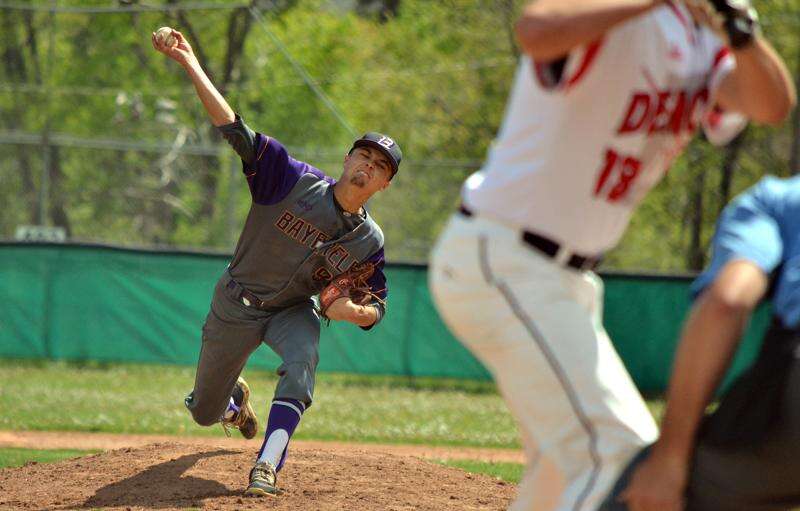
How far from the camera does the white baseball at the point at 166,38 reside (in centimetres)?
554

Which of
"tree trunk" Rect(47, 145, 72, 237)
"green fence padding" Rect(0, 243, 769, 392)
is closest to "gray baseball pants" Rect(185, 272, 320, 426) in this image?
"green fence padding" Rect(0, 243, 769, 392)

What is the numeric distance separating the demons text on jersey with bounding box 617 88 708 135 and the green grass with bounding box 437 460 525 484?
4618 millimetres

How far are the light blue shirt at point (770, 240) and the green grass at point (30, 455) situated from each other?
→ 18.7 ft

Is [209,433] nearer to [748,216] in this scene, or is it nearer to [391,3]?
[748,216]

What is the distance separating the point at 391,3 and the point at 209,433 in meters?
17.3

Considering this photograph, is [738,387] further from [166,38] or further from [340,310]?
[166,38]

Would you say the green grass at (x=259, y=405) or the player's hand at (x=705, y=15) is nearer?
the player's hand at (x=705, y=15)

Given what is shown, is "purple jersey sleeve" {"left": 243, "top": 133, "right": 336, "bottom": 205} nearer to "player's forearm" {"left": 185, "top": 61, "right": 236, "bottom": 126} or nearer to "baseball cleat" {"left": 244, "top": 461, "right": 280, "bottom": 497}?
"player's forearm" {"left": 185, "top": 61, "right": 236, "bottom": 126}

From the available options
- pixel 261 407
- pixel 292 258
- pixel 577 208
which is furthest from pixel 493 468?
pixel 577 208

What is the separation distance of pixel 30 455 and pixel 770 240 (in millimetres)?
6473

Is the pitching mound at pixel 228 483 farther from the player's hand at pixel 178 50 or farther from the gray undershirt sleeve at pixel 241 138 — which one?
the player's hand at pixel 178 50

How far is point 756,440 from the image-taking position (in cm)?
274

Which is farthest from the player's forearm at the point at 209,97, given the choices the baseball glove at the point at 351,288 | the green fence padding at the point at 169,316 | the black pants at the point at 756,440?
the green fence padding at the point at 169,316

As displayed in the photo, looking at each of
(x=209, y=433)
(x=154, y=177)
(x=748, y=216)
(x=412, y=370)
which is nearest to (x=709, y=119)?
(x=748, y=216)
